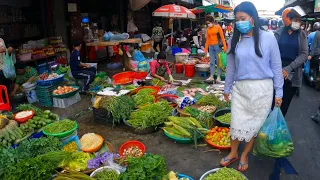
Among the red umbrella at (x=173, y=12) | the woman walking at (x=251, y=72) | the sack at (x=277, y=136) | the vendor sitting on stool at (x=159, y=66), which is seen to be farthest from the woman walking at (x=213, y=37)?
the sack at (x=277, y=136)

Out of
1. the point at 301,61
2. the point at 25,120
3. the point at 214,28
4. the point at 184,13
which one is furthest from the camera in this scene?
the point at 184,13

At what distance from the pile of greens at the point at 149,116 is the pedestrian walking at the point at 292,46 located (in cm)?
215

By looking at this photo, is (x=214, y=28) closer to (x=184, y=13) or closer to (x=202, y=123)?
(x=184, y=13)

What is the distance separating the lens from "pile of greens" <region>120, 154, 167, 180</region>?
2689mm

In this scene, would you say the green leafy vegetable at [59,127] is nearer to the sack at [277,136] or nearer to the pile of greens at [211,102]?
the pile of greens at [211,102]

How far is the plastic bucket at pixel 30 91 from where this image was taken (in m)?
6.01

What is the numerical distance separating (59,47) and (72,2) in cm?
225

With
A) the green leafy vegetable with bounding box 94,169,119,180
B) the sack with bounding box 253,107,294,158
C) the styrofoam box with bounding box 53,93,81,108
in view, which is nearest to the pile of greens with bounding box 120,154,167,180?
the green leafy vegetable with bounding box 94,169,119,180

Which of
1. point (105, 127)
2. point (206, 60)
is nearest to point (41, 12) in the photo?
point (105, 127)

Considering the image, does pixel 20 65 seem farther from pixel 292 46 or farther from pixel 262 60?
pixel 292 46

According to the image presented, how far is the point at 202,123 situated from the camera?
4.39m

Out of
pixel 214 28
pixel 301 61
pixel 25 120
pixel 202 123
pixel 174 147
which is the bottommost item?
pixel 174 147

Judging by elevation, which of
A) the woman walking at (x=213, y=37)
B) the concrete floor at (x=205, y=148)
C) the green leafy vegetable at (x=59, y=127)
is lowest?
the concrete floor at (x=205, y=148)

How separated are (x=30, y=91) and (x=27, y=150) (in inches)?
131
